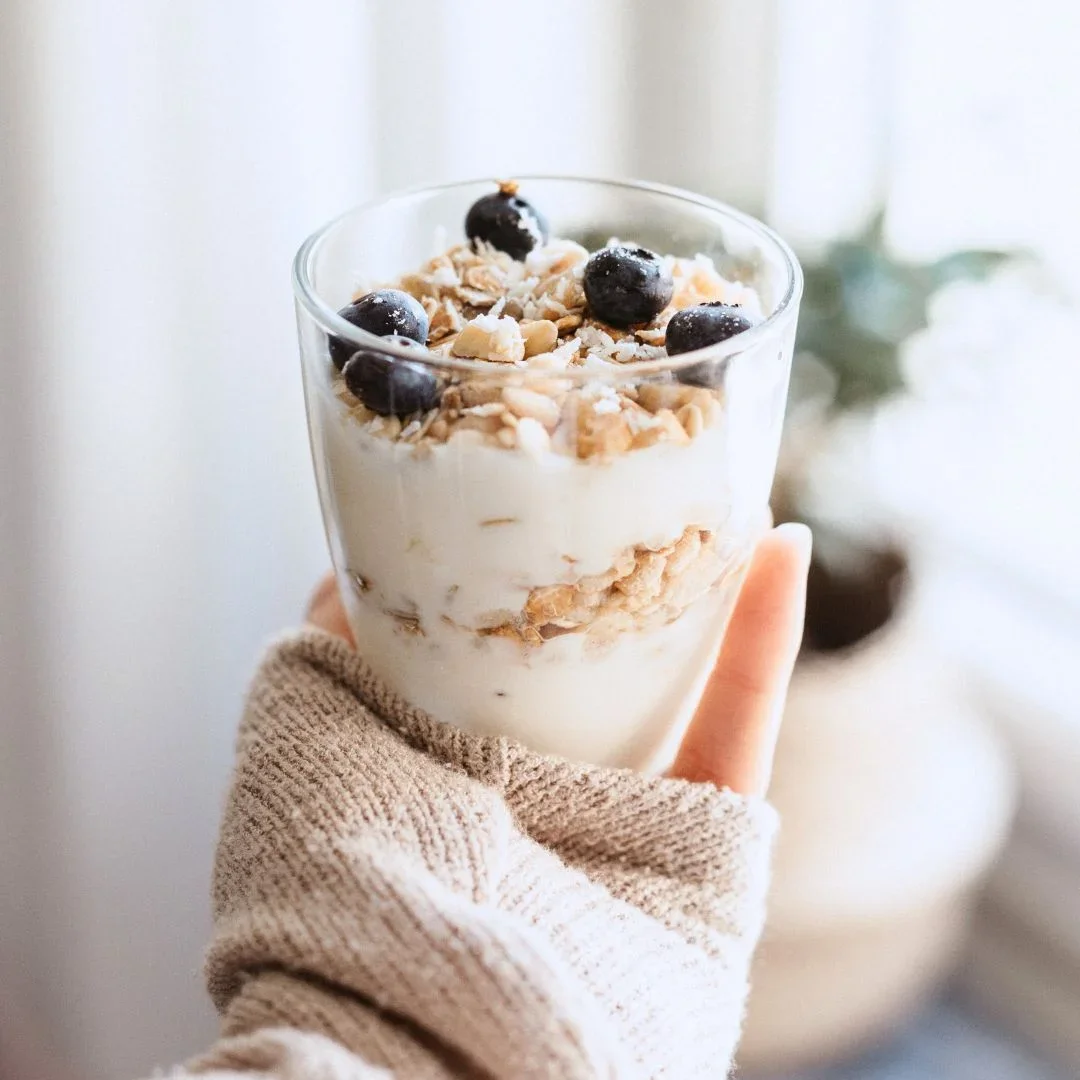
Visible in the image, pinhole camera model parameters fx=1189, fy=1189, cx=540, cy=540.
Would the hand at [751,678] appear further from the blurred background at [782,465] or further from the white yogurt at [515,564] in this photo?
the blurred background at [782,465]

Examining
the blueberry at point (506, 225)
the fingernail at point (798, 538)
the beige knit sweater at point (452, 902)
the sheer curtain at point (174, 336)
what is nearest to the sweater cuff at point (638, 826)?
the beige knit sweater at point (452, 902)

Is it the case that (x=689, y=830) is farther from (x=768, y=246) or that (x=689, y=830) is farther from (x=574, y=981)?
(x=768, y=246)

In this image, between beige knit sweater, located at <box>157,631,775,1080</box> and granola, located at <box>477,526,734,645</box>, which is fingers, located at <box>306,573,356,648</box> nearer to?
beige knit sweater, located at <box>157,631,775,1080</box>

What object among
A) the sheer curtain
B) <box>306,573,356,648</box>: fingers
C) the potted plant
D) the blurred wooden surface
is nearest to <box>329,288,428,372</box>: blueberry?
<box>306,573,356,648</box>: fingers

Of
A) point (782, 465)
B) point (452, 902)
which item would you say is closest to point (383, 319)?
point (452, 902)

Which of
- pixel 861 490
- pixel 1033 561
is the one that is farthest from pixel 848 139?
pixel 1033 561

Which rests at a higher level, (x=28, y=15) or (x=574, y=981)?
(x=28, y=15)

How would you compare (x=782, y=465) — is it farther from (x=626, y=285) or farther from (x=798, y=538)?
(x=626, y=285)
